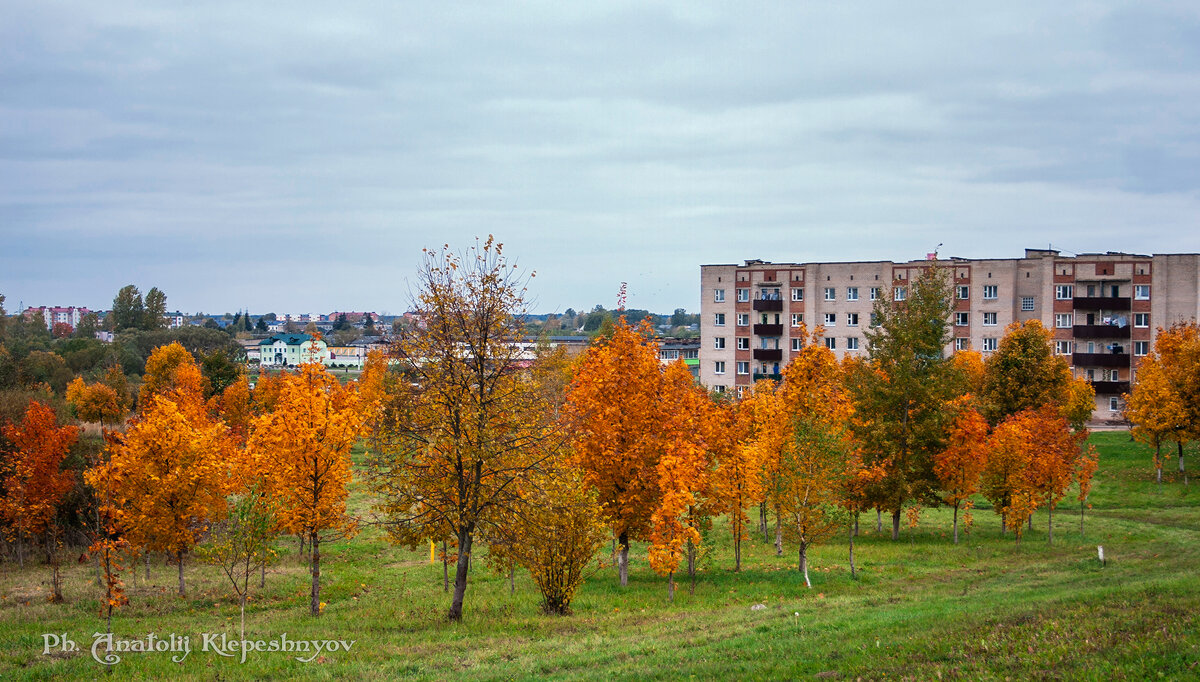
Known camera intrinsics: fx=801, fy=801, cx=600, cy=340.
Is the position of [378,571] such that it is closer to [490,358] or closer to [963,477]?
[490,358]

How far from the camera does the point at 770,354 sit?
79.7m

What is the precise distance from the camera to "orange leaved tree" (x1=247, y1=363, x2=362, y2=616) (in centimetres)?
2380

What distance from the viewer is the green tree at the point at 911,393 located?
3553 centimetres

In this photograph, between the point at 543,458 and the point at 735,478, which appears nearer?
the point at 543,458

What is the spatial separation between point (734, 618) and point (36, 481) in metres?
31.4

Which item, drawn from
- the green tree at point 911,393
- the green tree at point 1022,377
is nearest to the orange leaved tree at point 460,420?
the green tree at point 911,393

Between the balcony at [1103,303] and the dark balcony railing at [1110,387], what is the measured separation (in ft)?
22.0

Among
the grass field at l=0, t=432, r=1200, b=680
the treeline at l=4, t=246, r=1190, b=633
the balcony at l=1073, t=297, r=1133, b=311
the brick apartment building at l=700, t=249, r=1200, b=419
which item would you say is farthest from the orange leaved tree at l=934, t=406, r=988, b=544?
the balcony at l=1073, t=297, r=1133, b=311

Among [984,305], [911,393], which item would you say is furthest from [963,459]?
[984,305]

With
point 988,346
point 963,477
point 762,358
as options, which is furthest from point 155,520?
point 988,346

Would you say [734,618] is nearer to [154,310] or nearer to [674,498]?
[674,498]

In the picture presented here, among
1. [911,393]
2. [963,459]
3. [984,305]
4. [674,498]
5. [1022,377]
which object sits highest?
[984,305]

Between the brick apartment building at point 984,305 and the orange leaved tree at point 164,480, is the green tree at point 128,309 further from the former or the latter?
the orange leaved tree at point 164,480

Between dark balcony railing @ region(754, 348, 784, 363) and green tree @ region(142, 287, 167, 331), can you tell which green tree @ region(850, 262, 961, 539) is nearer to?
dark balcony railing @ region(754, 348, 784, 363)
